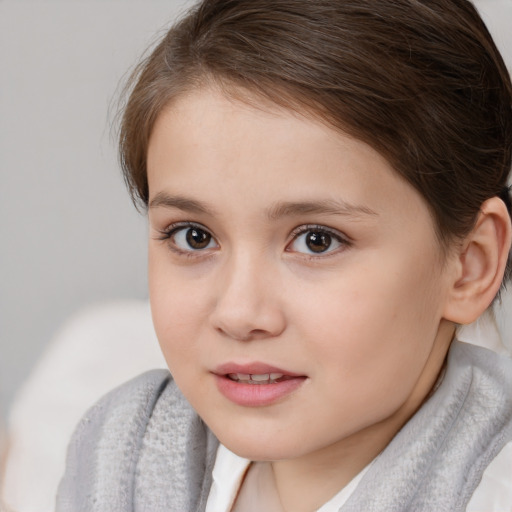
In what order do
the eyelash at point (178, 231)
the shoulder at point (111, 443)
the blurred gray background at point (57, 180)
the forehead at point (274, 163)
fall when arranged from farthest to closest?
the blurred gray background at point (57, 180) → the shoulder at point (111, 443) → the eyelash at point (178, 231) → the forehead at point (274, 163)

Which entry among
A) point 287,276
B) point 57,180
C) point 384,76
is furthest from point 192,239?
point 57,180

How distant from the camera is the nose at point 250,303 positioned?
3.15 ft

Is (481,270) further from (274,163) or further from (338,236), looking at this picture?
(274,163)

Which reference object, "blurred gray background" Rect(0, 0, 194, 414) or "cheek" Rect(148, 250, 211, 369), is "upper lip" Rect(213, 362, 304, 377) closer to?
"cheek" Rect(148, 250, 211, 369)

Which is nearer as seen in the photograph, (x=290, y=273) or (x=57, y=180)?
(x=290, y=273)

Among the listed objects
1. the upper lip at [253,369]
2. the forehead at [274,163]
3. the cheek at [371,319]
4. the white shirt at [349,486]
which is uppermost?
the forehead at [274,163]

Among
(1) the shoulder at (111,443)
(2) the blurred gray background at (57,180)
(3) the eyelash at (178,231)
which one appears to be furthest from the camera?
(2) the blurred gray background at (57,180)

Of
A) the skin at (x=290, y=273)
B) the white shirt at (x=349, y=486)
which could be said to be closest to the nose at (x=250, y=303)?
the skin at (x=290, y=273)

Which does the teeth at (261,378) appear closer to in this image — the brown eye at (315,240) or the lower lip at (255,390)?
the lower lip at (255,390)

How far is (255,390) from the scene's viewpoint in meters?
1.03

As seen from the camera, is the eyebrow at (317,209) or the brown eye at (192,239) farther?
the brown eye at (192,239)

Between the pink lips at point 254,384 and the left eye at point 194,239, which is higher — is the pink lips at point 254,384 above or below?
below

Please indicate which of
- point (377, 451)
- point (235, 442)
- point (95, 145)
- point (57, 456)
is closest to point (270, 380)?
point (235, 442)

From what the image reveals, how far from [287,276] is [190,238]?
0.48 feet
